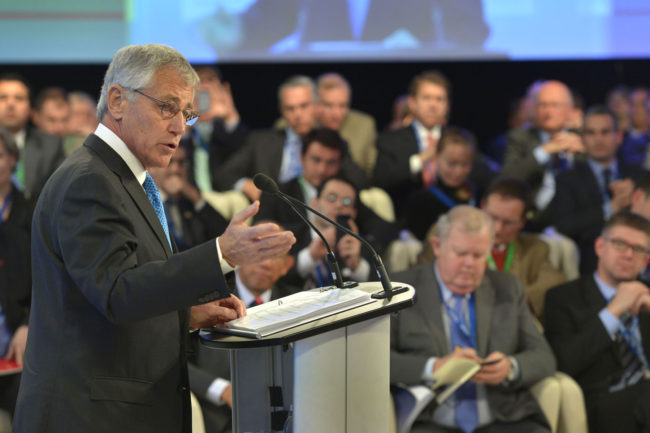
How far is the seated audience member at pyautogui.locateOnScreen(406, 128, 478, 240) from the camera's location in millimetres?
4727

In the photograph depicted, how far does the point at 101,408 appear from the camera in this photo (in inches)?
66.3

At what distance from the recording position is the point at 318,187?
4.44 meters

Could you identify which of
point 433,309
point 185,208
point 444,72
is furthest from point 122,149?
point 444,72

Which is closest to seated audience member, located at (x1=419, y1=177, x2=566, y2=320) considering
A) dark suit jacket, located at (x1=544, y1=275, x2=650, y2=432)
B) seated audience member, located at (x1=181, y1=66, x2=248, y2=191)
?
dark suit jacket, located at (x1=544, y1=275, x2=650, y2=432)

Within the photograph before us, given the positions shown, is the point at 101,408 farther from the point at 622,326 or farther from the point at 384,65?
the point at 384,65

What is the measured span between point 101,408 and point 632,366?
2748mm

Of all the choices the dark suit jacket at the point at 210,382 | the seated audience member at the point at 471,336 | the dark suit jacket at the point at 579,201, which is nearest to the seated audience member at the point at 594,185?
the dark suit jacket at the point at 579,201

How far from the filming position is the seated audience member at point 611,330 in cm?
359

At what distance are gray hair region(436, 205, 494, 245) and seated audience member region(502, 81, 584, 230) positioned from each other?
4.76 feet

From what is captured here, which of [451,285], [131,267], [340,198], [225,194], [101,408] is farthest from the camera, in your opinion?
[225,194]

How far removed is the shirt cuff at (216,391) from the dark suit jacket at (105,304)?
1616mm

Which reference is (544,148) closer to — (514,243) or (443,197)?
(443,197)

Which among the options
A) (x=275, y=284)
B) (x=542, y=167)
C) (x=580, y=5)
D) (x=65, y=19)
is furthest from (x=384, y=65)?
(x=275, y=284)

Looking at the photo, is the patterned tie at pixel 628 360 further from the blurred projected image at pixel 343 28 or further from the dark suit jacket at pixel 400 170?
the blurred projected image at pixel 343 28
